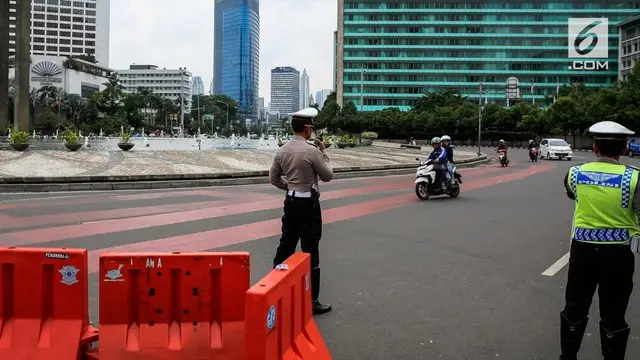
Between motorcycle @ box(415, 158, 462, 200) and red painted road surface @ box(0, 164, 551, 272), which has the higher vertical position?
motorcycle @ box(415, 158, 462, 200)

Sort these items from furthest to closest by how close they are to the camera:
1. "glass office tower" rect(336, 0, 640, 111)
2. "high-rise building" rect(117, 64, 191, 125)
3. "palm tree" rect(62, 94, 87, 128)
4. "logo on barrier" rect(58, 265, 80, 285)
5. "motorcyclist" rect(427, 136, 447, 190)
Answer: "high-rise building" rect(117, 64, 191, 125) → "glass office tower" rect(336, 0, 640, 111) → "palm tree" rect(62, 94, 87, 128) → "motorcyclist" rect(427, 136, 447, 190) → "logo on barrier" rect(58, 265, 80, 285)

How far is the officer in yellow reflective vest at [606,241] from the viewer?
11.2 feet

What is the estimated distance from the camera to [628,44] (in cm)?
A: 10444

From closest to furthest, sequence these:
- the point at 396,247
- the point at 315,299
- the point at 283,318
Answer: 1. the point at 283,318
2. the point at 315,299
3. the point at 396,247

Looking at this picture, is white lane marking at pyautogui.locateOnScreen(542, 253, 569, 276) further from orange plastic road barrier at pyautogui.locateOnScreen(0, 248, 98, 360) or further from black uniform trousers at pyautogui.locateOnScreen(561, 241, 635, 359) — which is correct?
orange plastic road barrier at pyautogui.locateOnScreen(0, 248, 98, 360)

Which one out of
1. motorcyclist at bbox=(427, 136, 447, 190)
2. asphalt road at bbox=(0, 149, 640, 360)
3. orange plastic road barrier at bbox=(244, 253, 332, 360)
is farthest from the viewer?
motorcyclist at bbox=(427, 136, 447, 190)

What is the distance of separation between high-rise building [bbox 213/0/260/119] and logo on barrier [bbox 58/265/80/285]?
177 meters

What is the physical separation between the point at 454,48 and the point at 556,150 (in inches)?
3527

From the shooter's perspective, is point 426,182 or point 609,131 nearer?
point 609,131

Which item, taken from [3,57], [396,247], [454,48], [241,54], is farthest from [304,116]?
[241,54]

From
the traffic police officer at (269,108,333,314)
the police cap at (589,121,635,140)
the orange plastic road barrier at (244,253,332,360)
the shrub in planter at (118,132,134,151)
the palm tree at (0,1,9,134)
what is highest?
the palm tree at (0,1,9,134)

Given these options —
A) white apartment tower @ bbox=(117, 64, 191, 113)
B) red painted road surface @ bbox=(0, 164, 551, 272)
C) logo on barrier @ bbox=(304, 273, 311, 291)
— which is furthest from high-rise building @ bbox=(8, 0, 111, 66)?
logo on barrier @ bbox=(304, 273, 311, 291)

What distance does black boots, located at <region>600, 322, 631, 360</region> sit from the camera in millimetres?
3445

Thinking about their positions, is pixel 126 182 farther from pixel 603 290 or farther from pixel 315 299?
pixel 603 290
